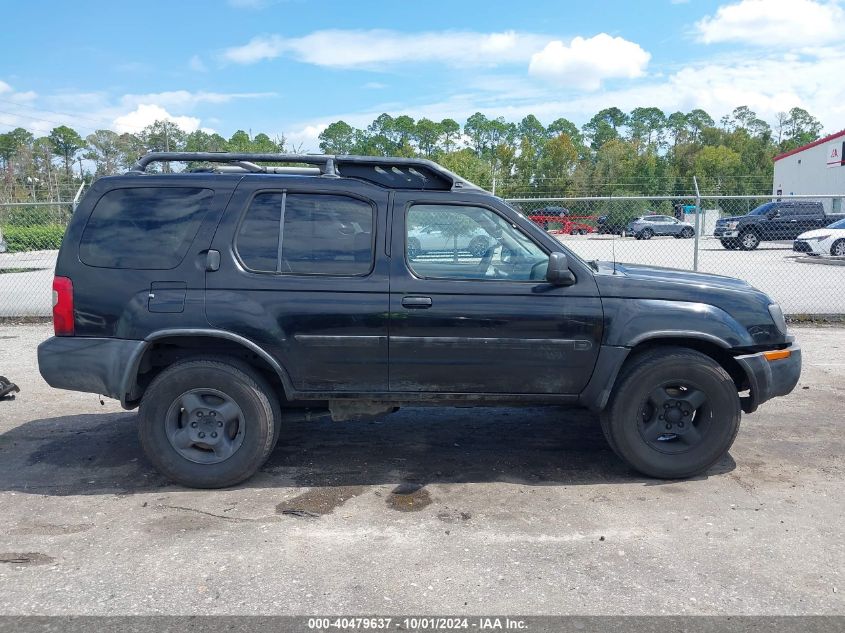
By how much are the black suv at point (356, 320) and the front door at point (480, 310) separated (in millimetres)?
10

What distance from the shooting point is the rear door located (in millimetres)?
4434

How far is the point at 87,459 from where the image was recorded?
16.9ft

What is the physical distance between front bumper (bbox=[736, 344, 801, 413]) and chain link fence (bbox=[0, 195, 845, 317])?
1859 millimetres

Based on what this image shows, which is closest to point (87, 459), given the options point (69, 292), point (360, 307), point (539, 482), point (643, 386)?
point (69, 292)

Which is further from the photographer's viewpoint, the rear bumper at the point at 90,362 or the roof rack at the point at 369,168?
the roof rack at the point at 369,168

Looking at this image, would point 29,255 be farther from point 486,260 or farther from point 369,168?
point 486,260

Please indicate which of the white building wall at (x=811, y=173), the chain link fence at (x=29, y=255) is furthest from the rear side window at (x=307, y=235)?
the white building wall at (x=811, y=173)

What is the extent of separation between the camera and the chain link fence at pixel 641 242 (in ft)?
24.4

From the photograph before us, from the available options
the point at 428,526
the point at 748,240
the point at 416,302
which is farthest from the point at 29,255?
the point at 748,240

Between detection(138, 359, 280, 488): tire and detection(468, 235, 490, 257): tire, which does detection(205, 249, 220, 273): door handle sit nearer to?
detection(138, 359, 280, 488): tire

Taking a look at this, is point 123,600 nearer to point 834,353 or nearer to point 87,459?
point 87,459

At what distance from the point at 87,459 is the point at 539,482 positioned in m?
3.22

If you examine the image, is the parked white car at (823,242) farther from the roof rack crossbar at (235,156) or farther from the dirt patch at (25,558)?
the dirt patch at (25,558)

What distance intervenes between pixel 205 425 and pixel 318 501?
89 cm
